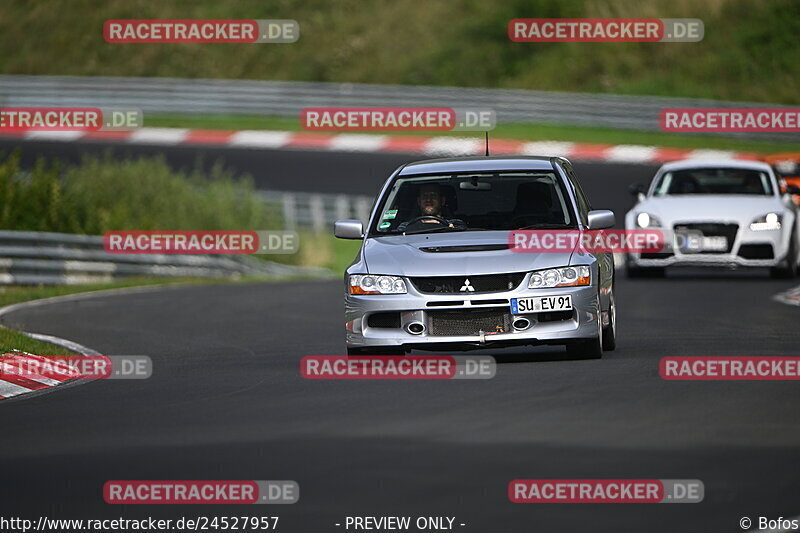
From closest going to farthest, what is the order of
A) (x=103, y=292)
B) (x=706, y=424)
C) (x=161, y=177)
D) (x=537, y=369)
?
1. (x=706, y=424)
2. (x=537, y=369)
3. (x=103, y=292)
4. (x=161, y=177)

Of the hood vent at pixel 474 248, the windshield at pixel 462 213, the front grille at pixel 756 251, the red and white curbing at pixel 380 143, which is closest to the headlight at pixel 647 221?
the front grille at pixel 756 251

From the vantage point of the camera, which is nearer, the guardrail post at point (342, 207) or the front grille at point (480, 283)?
the front grille at point (480, 283)

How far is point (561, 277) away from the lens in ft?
39.7

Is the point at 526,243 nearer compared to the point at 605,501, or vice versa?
the point at 605,501

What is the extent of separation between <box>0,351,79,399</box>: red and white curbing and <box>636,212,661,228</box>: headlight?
939 cm

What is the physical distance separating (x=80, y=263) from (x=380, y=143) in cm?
1666

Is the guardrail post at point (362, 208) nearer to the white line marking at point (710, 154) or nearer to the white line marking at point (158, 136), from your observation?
the white line marking at point (710, 154)

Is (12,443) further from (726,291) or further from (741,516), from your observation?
(726,291)

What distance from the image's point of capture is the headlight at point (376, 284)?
1212 cm

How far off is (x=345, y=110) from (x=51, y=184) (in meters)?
15.1

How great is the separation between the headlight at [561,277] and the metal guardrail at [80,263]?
1404 cm

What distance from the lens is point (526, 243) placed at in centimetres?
1231

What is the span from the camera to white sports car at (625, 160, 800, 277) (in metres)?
20.9

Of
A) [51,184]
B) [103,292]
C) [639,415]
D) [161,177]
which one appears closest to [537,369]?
[639,415]
